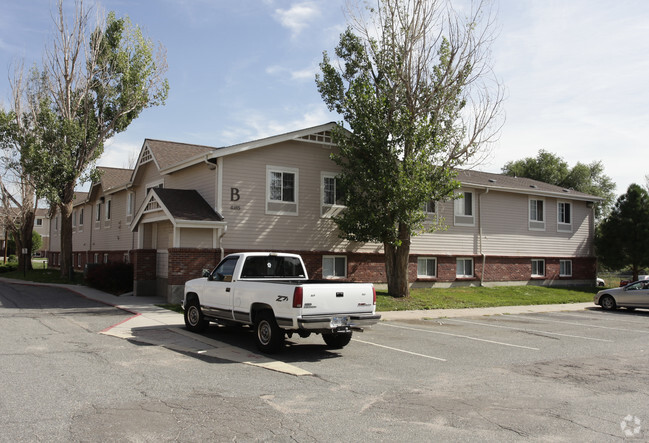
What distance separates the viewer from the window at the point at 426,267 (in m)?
25.4

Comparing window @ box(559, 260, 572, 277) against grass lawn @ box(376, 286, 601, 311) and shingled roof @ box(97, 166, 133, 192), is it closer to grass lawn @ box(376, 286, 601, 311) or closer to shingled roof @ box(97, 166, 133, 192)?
grass lawn @ box(376, 286, 601, 311)

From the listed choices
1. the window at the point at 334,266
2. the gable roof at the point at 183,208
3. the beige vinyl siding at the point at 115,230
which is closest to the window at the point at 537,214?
the window at the point at 334,266

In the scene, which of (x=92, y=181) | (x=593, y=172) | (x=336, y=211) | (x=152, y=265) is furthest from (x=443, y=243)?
(x=593, y=172)

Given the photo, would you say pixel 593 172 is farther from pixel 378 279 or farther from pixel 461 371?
pixel 461 371

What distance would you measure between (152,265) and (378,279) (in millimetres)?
9728

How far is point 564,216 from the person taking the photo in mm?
31469

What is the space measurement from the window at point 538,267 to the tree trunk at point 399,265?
12184 millimetres

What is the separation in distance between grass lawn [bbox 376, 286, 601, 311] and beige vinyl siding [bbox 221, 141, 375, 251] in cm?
372

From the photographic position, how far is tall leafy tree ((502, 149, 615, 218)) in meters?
59.9

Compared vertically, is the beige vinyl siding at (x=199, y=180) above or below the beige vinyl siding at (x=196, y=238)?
above

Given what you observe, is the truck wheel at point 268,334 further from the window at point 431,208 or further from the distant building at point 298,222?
the window at point 431,208

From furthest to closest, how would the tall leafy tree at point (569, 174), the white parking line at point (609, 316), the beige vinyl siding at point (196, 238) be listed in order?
the tall leafy tree at point (569, 174) < the beige vinyl siding at point (196, 238) < the white parking line at point (609, 316)

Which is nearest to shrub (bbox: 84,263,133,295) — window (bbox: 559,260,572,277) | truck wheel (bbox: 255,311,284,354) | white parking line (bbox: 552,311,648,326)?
truck wheel (bbox: 255,311,284,354)

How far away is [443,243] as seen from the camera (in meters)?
26.0
